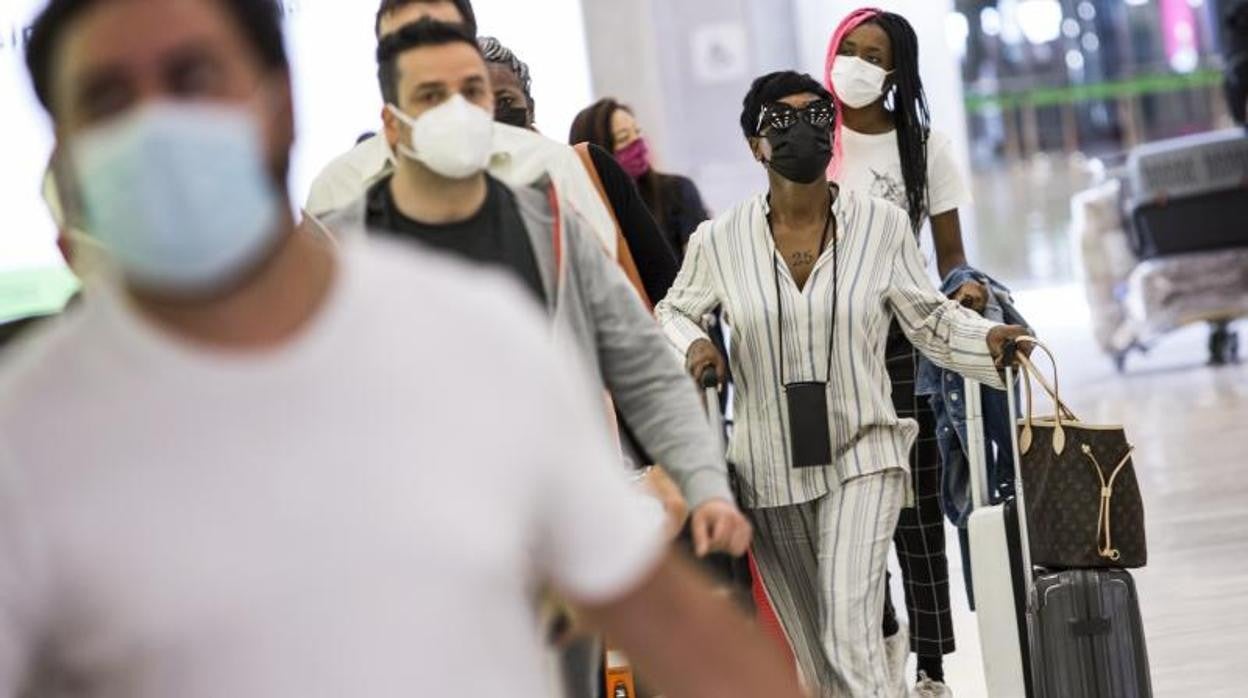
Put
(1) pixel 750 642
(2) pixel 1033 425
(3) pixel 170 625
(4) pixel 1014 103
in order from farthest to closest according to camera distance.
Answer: (4) pixel 1014 103
(2) pixel 1033 425
(1) pixel 750 642
(3) pixel 170 625

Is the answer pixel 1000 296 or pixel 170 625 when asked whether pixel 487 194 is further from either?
pixel 1000 296

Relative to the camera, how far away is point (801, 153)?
18.1 ft

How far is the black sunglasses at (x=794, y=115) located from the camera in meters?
5.55

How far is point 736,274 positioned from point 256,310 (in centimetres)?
405

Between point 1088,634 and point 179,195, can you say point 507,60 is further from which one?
point 179,195

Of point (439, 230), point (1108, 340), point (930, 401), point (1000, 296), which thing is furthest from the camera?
point (1108, 340)

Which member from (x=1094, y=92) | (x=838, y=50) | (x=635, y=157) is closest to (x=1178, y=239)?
(x=635, y=157)

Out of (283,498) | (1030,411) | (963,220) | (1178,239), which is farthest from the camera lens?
(963,220)

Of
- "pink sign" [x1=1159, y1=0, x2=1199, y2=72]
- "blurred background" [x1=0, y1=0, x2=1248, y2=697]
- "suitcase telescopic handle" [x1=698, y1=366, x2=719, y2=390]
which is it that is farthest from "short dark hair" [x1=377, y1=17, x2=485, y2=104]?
"pink sign" [x1=1159, y1=0, x2=1199, y2=72]

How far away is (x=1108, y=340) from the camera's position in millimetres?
14336

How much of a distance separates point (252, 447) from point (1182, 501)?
8.49 meters

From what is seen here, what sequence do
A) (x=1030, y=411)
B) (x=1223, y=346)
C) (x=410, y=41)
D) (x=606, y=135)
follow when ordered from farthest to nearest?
(x=1223, y=346) → (x=606, y=135) → (x=1030, y=411) → (x=410, y=41)

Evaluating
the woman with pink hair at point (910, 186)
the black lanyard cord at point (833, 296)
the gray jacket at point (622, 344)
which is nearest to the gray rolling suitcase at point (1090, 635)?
the black lanyard cord at point (833, 296)

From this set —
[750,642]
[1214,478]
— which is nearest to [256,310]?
[750,642]
